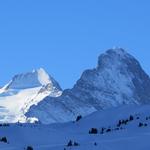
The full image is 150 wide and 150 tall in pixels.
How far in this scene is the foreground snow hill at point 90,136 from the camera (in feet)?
95.0

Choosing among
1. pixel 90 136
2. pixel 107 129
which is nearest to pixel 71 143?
pixel 90 136

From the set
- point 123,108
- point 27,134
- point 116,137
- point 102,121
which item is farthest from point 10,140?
point 123,108

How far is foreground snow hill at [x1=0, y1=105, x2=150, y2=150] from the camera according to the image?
2897cm

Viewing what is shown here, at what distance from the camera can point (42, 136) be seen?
33344 millimetres

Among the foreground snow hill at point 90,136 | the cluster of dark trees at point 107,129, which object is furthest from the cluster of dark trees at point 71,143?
the cluster of dark trees at point 107,129

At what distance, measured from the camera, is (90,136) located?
1289 inches

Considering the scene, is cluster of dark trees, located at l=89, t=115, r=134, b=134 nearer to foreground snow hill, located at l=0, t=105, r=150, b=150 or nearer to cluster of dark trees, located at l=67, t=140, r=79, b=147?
foreground snow hill, located at l=0, t=105, r=150, b=150

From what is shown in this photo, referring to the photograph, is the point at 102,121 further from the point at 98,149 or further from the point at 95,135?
the point at 98,149

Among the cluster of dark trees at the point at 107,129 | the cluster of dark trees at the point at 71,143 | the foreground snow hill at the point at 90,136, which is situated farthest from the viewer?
the cluster of dark trees at the point at 107,129

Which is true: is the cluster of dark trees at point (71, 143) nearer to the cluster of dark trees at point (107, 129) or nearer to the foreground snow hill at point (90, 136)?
the foreground snow hill at point (90, 136)

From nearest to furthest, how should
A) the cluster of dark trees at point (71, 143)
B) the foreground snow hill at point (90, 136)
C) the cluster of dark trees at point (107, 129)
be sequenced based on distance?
the foreground snow hill at point (90, 136) → the cluster of dark trees at point (71, 143) → the cluster of dark trees at point (107, 129)

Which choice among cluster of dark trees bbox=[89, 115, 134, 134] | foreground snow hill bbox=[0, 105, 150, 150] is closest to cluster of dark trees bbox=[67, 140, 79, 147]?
foreground snow hill bbox=[0, 105, 150, 150]

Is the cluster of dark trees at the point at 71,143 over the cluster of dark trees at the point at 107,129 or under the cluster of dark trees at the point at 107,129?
under

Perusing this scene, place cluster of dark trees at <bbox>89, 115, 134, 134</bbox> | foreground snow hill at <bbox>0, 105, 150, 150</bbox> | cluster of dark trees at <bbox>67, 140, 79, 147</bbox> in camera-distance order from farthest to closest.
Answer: cluster of dark trees at <bbox>89, 115, 134, 134</bbox> → cluster of dark trees at <bbox>67, 140, 79, 147</bbox> → foreground snow hill at <bbox>0, 105, 150, 150</bbox>
